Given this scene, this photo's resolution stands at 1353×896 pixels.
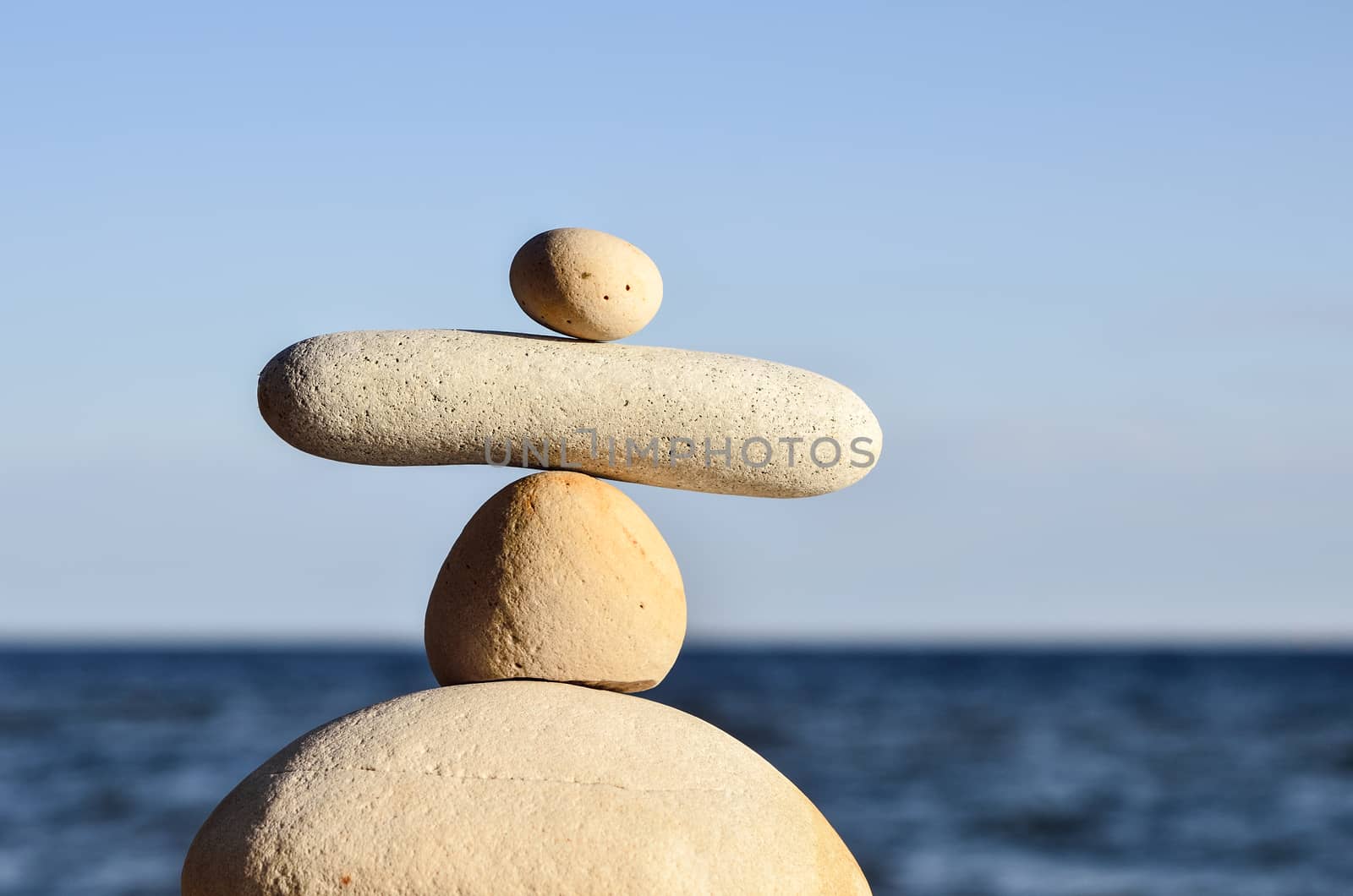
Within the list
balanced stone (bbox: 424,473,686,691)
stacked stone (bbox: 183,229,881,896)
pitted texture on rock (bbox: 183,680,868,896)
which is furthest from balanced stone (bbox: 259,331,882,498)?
pitted texture on rock (bbox: 183,680,868,896)

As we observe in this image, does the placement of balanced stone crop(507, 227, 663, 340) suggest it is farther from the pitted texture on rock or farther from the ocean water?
the ocean water

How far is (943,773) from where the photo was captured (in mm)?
23828

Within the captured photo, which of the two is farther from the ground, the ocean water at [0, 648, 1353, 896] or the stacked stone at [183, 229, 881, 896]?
the stacked stone at [183, 229, 881, 896]

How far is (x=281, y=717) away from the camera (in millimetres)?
32062

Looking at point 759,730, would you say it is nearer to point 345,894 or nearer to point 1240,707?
point 1240,707

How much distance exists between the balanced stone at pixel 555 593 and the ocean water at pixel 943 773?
11004mm

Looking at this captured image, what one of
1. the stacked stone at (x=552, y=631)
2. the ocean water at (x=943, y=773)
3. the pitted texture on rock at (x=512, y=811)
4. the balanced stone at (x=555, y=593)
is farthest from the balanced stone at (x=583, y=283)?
the ocean water at (x=943, y=773)

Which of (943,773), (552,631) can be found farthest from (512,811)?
(943,773)

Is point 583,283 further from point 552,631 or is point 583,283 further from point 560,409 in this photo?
point 552,631

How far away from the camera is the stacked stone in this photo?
4.91m

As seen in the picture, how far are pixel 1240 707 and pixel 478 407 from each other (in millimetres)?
37628

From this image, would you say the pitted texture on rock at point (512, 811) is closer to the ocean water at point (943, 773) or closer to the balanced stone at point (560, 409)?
the balanced stone at point (560, 409)

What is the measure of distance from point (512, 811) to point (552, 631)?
0.86 m

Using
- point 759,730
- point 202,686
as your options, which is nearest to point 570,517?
point 759,730
